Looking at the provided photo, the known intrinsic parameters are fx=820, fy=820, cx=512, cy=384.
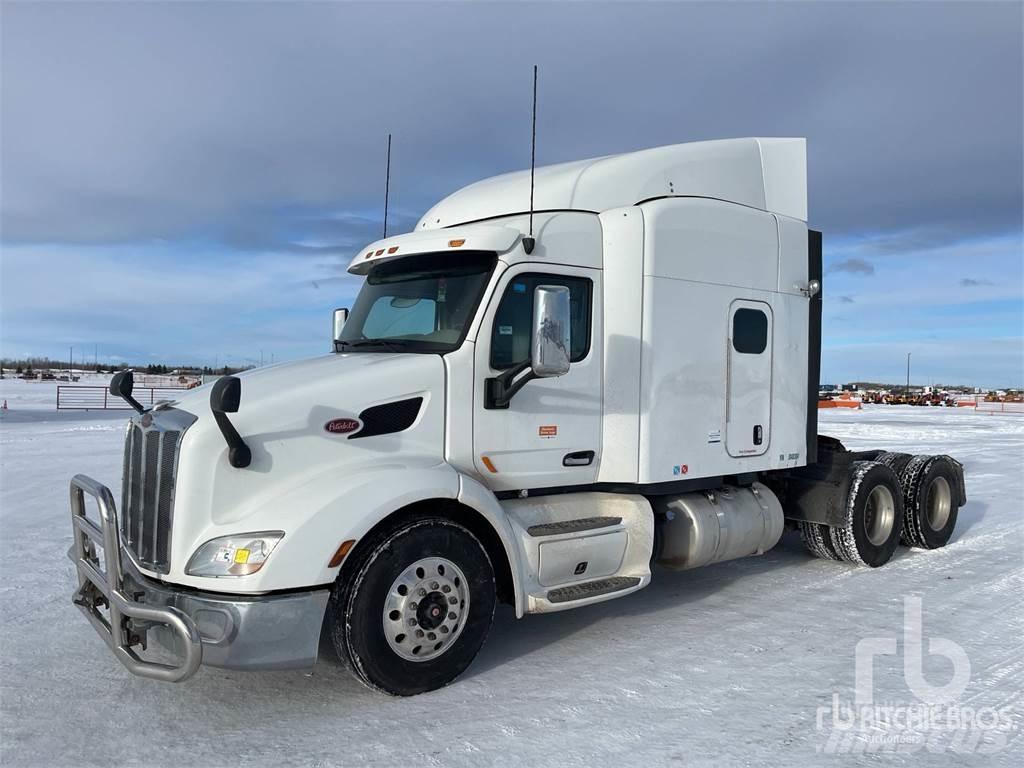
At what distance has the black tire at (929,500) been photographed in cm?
888

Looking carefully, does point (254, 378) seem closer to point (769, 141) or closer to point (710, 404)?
point (710, 404)

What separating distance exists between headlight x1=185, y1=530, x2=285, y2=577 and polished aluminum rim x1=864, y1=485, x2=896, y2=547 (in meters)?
6.41

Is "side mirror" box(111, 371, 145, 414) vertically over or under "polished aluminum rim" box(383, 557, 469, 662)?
over

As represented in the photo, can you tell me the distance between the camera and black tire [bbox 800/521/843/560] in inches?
323

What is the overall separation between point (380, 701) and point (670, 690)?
1.74 meters

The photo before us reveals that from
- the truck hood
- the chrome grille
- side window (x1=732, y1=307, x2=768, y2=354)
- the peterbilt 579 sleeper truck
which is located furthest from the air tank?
the chrome grille

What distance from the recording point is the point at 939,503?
9.23 m

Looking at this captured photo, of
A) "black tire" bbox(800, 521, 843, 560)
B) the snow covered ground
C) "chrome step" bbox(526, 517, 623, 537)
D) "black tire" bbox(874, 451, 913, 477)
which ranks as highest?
"black tire" bbox(874, 451, 913, 477)

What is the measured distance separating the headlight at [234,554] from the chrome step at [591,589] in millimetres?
2029

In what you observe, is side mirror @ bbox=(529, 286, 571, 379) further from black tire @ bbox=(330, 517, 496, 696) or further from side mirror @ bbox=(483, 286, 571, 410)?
black tire @ bbox=(330, 517, 496, 696)

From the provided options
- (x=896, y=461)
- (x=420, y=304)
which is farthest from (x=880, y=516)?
(x=420, y=304)

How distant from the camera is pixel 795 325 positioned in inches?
299

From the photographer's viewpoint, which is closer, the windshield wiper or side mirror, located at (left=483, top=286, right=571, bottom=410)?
side mirror, located at (left=483, top=286, right=571, bottom=410)

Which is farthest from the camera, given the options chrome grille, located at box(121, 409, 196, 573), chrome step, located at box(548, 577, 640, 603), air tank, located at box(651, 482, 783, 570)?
air tank, located at box(651, 482, 783, 570)
